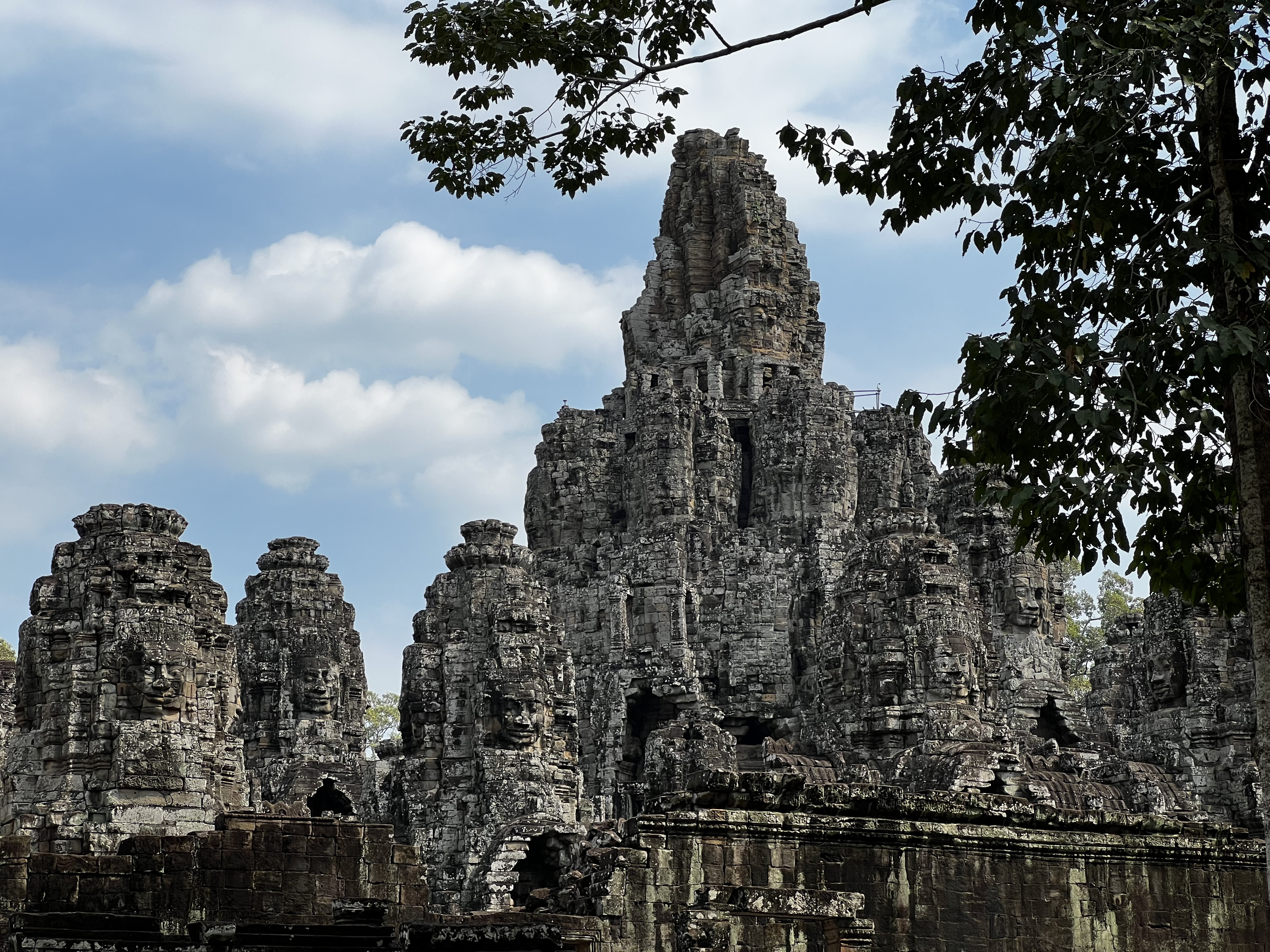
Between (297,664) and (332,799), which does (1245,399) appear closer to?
(332,799)

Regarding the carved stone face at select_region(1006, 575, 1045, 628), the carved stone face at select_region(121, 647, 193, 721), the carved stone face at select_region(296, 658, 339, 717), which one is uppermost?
the carved stone face at select_region(1006, 575, 1045, 628)

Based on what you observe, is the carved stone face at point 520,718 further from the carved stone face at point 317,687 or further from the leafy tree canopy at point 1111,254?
the leafy tree canopy at point 1111,254

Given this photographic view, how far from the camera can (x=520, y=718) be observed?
3981 cm

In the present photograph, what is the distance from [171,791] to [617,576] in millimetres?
25737

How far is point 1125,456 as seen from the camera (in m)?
14.2

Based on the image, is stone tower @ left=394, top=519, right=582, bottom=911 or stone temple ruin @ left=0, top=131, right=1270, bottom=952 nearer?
stone temple ruin @ left=0, top=131, right=1270, bottom=952

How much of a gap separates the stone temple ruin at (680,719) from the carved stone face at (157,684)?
0.07 metres

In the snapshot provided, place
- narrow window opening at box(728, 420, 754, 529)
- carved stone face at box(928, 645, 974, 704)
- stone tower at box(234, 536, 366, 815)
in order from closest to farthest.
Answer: carved stone face at box(928, 645, 974, 704) < stone tower at box(234, 536, 366, 815) < narrow window opening at box(728, 420, 754, 529)

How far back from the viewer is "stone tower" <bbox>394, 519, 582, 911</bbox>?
1443 inches

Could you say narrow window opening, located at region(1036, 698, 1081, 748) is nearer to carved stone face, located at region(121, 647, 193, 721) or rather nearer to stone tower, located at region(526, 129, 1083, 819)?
stone tower, located at region(526, 129, 1083, 819)

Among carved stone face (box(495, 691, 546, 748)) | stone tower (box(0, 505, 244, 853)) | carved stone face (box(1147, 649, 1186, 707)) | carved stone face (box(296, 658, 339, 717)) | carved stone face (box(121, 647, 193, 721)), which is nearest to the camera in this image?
stone tower (box(0, 505, 244, 853))

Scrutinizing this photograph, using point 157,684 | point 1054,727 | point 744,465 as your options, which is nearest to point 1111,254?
point 157,684

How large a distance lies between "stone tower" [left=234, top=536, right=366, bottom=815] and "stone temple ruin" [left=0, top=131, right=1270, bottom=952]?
0.37ft

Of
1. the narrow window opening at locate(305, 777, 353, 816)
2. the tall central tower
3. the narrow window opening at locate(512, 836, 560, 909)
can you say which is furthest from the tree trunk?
the tall central tower
